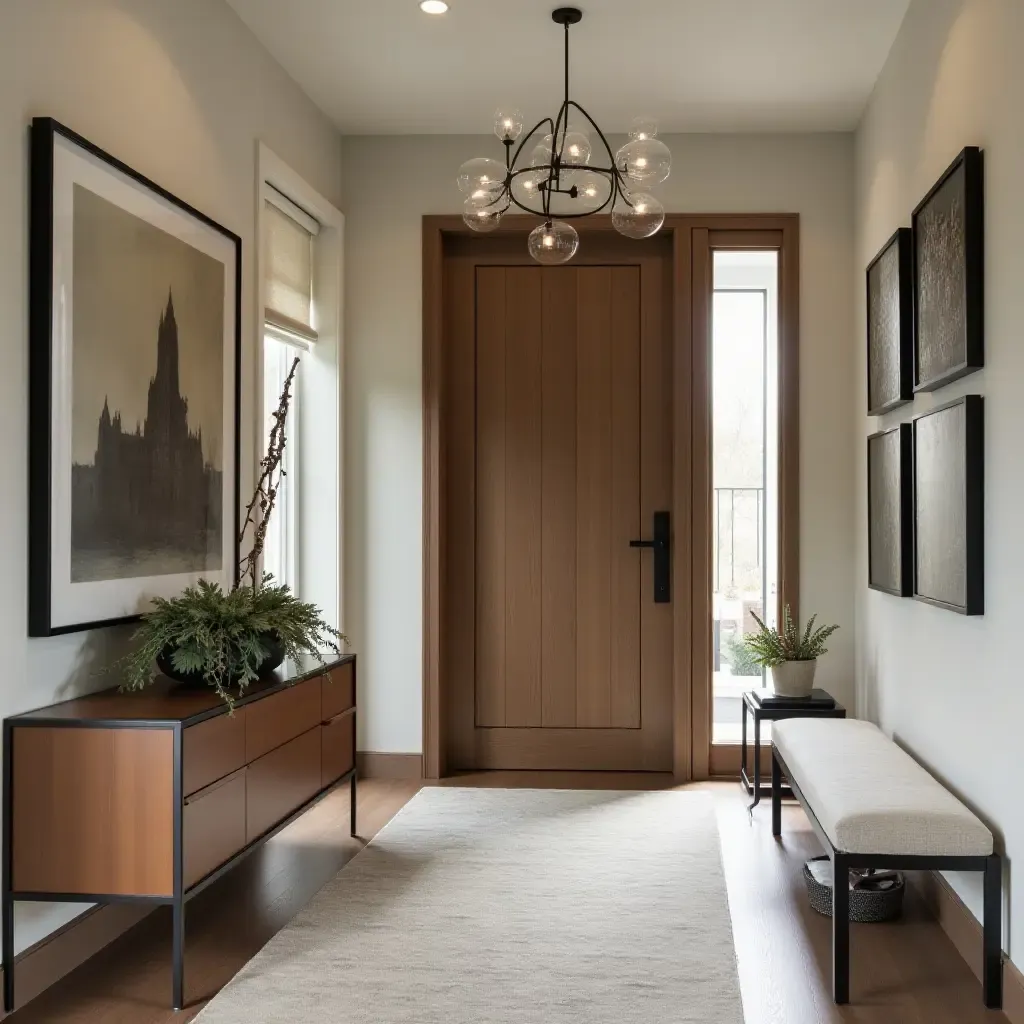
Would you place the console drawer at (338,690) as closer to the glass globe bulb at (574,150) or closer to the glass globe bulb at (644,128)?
the glass globe bulb at (574,150)

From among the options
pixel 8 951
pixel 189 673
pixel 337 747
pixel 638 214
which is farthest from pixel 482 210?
pixel 8 951

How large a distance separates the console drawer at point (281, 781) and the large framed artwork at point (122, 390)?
56 cm

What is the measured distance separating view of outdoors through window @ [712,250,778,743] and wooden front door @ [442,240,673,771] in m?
0.23

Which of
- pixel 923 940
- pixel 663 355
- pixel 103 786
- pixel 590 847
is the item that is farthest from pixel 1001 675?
pixel 663 355

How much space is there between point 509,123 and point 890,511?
5.83ft

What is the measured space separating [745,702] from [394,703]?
1524 mm

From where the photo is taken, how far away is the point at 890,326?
386 cm

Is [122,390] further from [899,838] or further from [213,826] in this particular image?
[899,838]

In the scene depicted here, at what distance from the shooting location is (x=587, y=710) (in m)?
5.09

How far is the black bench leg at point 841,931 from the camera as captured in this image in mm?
2652

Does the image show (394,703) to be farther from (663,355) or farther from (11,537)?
(11,537)

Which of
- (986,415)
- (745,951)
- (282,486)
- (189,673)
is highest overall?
(986,415)

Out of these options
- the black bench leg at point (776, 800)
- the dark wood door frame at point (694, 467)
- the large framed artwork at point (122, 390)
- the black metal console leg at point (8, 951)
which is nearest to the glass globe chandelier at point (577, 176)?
the large framed artwork at point (122, 390)

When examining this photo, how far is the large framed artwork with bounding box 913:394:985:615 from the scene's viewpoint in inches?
112
